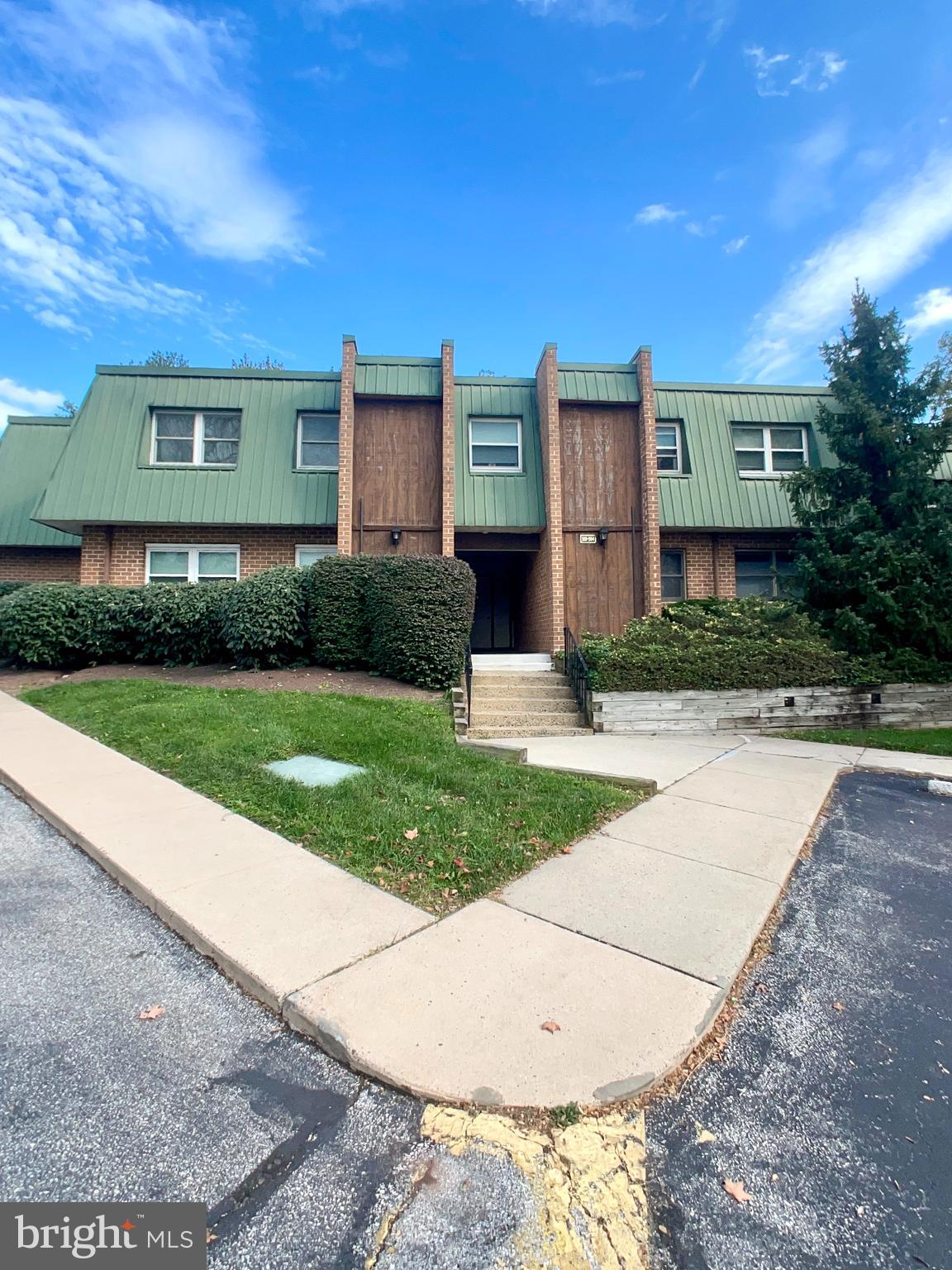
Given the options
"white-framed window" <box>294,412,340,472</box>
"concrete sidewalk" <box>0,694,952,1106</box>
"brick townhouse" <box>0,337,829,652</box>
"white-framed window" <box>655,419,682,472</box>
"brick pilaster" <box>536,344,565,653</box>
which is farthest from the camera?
"white-framed window" <box>655,419,682,472</box>

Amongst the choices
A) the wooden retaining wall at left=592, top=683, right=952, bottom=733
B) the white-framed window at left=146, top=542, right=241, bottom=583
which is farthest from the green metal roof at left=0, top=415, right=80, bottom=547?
the wooden retaining wall at left=592, top=683, right=952, bottom=733

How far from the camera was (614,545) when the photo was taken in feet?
41.4

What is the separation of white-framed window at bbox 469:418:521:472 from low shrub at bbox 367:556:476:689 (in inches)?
168

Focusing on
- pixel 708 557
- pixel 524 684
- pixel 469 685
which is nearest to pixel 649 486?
pixel 708 557

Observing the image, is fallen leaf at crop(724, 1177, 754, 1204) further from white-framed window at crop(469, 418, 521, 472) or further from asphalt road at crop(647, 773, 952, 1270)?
white-framed window at crop(469, 418, 521, 472)

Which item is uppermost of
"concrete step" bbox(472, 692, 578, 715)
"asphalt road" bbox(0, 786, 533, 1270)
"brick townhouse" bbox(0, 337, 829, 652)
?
"brick townhouse" bbox(0, 337, 829, 652)

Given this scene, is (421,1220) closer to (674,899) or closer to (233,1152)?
(233,1152)

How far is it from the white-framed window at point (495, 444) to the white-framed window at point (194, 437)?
5182 mm

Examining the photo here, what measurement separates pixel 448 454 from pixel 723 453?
6437 millimetres

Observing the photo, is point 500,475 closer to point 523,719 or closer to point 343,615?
point 343,615

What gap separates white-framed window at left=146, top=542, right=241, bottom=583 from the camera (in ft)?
42.2

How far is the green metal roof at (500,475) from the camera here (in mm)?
12672

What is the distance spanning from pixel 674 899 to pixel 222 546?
1206 cm

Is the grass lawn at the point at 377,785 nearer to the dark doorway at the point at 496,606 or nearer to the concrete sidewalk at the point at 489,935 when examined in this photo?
the concrete sidewalk at the point at 489,935
